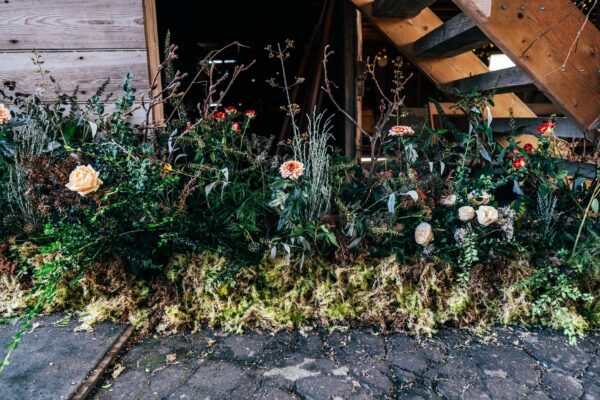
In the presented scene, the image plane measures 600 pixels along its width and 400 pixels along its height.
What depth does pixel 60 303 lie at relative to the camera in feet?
7.39

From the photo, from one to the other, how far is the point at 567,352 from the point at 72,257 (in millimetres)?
2307

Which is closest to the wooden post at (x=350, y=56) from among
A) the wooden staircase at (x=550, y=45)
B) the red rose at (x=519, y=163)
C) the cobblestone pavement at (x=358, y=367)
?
the wooden staircase at (x=550, y=45)

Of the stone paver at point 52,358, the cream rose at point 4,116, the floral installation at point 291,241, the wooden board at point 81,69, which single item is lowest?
the stone paver at point 52,358

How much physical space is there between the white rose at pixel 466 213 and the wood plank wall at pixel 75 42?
6.87ft

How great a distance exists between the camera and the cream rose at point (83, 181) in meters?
1.89

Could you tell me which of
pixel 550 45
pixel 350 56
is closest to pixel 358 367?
pixel 550 45

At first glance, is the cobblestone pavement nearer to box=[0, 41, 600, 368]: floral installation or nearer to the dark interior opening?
box=[0, 41, 600, 368]: floral installation

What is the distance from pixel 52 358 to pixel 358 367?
133 centimetres

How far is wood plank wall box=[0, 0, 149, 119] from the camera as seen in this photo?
2682 millimetres

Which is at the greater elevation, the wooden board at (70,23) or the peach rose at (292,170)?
the wooden board at (70,23)

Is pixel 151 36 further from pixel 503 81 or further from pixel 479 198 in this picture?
pixel 503 81

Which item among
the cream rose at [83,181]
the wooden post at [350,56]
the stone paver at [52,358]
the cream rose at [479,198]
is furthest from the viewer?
the wooden post at [350,56]

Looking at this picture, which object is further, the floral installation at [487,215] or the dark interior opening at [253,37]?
the dark interior opening at [253,37]

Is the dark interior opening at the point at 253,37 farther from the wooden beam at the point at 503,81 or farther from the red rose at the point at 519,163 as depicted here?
the red rose at the point at 519,163
